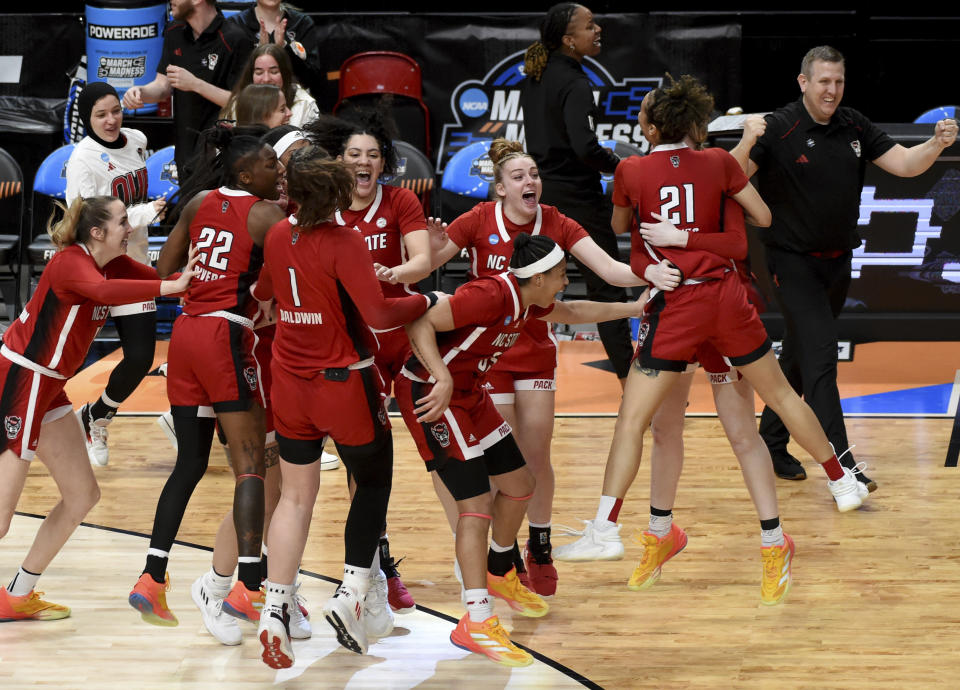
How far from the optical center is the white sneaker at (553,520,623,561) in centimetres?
503

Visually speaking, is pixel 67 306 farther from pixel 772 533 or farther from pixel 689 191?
pixel 772 533

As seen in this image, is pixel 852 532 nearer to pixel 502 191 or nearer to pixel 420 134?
pixel 502 191

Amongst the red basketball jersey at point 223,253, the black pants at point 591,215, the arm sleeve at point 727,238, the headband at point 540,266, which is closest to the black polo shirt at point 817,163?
the black pants at point 591,215

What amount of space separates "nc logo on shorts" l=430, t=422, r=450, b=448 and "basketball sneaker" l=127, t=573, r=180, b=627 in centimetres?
109

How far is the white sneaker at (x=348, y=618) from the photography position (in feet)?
12.9

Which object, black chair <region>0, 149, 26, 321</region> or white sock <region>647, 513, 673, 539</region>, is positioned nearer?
white sock <region>647, 513, 673, 539</region>

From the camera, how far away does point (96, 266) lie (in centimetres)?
445

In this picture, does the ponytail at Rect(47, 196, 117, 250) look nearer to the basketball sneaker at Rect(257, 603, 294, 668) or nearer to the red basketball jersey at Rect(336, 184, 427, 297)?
the red basketball jersey at Rect(336, 184, 427, 297)

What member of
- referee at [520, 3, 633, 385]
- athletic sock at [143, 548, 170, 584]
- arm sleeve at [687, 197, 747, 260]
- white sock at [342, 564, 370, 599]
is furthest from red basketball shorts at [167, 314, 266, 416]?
referee at [520, 3, 633, 385]

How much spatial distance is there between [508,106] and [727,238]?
18.7 ft

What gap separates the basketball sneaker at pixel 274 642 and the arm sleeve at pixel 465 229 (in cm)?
157

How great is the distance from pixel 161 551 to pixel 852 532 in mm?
2914

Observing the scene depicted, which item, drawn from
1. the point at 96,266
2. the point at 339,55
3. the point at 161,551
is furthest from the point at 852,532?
the point at 339,55

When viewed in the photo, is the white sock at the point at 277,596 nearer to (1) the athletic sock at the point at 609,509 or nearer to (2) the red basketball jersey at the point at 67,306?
(2) the red basketball jersey at the point at 67,306
